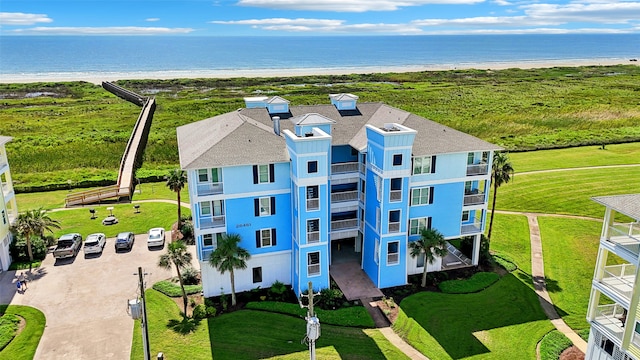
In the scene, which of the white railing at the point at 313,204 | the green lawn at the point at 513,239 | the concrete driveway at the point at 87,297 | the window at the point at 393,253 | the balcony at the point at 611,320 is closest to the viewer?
the balcony at the point at 611,320

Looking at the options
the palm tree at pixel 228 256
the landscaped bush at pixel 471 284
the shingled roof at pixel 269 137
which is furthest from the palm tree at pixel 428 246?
the palm tree at pixel 228 256

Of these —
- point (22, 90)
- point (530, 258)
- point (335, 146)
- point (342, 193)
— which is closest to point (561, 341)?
point (530, 258)

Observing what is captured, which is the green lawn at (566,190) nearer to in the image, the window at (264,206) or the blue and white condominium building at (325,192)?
the blue and white condominium building at (325,192)

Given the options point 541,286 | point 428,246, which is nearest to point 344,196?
Answer: point 428,246

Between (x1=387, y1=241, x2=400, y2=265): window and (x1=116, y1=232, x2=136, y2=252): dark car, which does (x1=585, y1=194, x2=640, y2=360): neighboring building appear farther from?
(x1=116, y1=232, x2=136, y2=252): dark car

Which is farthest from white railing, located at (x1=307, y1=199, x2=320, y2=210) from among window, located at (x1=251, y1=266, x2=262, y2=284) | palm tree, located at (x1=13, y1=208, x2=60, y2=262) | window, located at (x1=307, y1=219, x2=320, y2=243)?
palm tree, located at (x1=13, y1=208, x2=60, y2=262)

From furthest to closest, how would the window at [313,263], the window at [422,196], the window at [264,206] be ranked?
the window at [422,196] < the window at [313,263] < the window at [264,206]

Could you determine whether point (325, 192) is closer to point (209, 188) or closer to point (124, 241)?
point (209, 188)

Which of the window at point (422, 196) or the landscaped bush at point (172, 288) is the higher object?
the window at point (422, 196)
